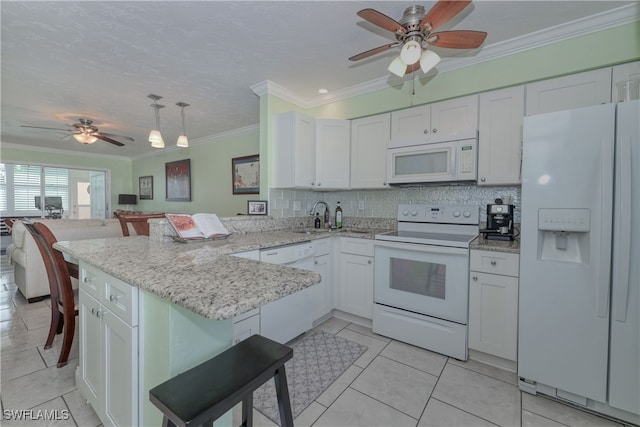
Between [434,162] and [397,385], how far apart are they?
1.81m

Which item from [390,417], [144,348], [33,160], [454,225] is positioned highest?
[33,160]

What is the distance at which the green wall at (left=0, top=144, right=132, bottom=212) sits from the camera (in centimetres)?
579

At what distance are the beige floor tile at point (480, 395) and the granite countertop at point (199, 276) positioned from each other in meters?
1.45

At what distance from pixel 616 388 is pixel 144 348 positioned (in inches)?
93.9

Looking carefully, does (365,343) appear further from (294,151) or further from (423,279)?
(294,151)

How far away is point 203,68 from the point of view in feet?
8.52

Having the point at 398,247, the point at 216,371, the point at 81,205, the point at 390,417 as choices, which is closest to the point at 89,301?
the point at 216,371

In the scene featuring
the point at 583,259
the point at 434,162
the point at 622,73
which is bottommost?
the point at 583,259

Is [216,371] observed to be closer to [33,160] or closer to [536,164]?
[536,164]

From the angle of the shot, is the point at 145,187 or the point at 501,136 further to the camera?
the point at 145,187

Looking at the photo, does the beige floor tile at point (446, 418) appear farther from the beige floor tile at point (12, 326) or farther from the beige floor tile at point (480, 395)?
the beige floor tile at point (12, 326)

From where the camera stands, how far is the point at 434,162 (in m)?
2.43

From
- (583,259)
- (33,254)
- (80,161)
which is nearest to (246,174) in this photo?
(33,254)

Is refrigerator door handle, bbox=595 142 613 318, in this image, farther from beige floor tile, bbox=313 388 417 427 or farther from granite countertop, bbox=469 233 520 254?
beige floor tile, bbox=313 388 417 427
